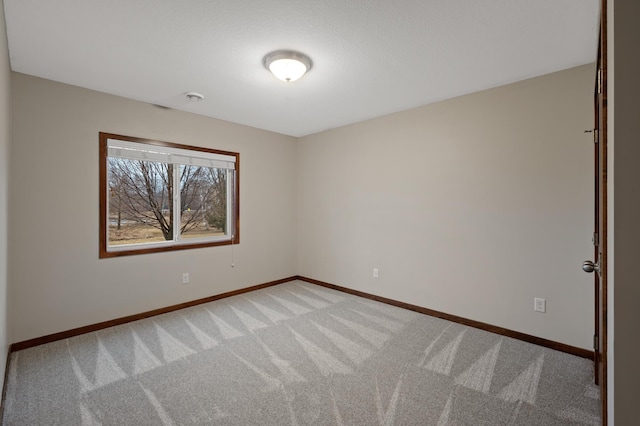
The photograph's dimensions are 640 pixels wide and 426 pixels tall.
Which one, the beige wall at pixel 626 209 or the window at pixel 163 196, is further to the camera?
the window at pixel 163 196

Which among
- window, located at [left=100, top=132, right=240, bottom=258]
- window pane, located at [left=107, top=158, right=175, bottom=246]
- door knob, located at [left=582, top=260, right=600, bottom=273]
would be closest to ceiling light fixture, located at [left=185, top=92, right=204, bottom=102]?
window, located at [left=100, top=132, right=240, bottom=258]

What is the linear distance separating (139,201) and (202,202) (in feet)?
2.53

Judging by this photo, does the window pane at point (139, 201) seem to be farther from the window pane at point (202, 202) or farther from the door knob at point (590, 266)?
the door knob at point (590, 266)

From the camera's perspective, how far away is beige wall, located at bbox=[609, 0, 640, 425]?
0.92m

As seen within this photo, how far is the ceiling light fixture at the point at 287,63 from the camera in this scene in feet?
7.55

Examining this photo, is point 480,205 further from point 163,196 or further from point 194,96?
point 163,196

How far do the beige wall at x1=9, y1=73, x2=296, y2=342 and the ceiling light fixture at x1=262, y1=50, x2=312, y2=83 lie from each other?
1.82 meters

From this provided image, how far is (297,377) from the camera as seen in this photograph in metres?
2.21

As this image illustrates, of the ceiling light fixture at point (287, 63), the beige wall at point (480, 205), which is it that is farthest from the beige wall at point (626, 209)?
the beige wall at point (480, 205)

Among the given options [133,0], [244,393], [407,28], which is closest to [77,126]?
[133,0]

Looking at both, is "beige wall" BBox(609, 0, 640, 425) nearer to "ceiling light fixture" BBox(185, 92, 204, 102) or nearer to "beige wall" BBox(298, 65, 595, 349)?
"beige wall" BBox(298, 65, 595, 349)

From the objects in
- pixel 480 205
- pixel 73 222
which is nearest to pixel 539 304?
pixel 480 205

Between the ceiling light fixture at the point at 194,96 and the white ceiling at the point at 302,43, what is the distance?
71mm

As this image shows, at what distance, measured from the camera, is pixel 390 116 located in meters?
3.84
